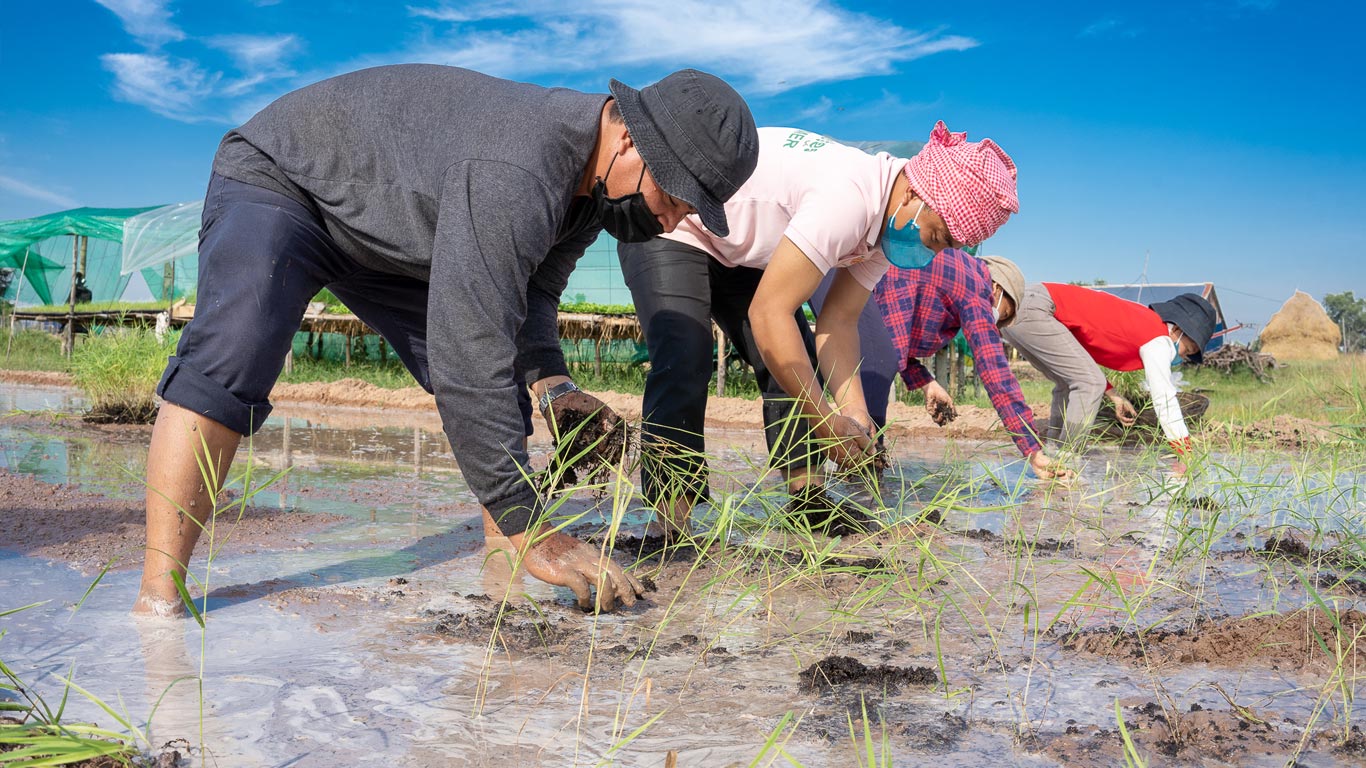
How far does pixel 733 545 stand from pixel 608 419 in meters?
0.66

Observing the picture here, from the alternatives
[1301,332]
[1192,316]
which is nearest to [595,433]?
[1192,316]

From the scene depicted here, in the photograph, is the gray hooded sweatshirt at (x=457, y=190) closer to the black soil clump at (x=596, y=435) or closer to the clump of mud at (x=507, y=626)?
the clump of mud at (x=507, y=626)

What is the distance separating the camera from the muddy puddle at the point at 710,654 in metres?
1.38

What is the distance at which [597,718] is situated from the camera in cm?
146

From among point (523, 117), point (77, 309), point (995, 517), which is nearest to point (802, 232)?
point (523, 117)

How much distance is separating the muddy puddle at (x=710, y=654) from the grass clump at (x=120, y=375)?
9.86 feet

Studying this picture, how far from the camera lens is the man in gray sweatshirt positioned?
1.71 metres

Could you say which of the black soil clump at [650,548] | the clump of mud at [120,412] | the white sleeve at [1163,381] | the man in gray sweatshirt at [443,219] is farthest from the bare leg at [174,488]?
the clump of mud at [120,412]

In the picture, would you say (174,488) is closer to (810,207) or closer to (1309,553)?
(810,207)

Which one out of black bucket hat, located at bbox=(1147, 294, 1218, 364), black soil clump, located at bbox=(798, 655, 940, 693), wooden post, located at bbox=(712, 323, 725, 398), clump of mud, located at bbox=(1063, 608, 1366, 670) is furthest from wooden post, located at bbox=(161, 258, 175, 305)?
clump of mud, located at bbox=(1063, 608, 1366, 670)

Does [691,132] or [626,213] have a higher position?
[691,132]

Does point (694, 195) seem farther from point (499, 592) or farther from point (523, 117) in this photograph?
point (499, 592)

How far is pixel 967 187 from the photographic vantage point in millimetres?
2459

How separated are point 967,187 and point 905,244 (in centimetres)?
26
